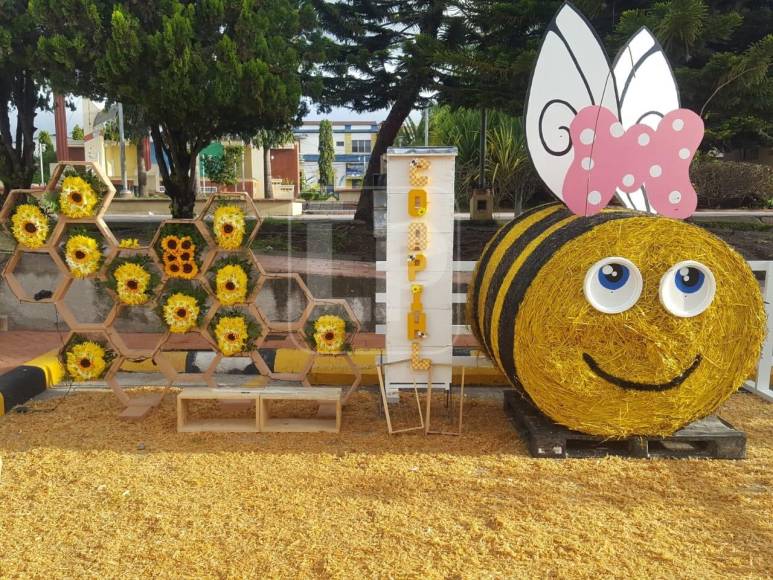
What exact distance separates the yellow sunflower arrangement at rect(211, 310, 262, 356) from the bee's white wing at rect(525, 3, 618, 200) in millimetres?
2391

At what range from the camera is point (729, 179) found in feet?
43.7

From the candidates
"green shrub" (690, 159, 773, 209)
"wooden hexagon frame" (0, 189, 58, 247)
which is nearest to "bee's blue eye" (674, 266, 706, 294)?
"wooden hexagon frame" (0, 189, 58, 247)

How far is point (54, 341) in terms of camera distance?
6.91 metres

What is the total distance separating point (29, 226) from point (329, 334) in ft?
7.51

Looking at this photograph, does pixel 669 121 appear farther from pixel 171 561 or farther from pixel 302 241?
pixel 302 241

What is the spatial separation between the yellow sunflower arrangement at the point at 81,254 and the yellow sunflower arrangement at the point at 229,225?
898 mm

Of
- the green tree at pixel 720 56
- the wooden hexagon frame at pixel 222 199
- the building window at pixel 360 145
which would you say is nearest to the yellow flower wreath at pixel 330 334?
the wooden hexagon frame at pixel 222 199

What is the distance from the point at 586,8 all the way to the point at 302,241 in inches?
238

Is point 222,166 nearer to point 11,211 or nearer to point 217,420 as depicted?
point 11,211

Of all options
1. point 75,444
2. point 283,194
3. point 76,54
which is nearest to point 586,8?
point 76,54

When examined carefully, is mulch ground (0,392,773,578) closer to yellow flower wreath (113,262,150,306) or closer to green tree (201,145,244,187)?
yellow flower wreath (113,262,150,306)

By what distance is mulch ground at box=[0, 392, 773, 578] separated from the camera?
2668 millimetres

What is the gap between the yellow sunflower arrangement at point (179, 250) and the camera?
14.9 feet

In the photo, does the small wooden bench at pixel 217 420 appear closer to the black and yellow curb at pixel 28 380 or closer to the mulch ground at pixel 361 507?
the mulch ground at pixel 361 507
